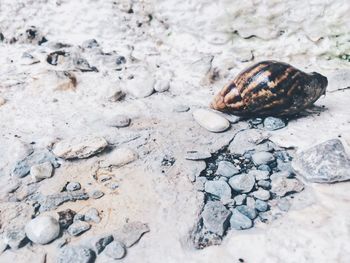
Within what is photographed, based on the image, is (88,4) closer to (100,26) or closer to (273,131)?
(100,26)

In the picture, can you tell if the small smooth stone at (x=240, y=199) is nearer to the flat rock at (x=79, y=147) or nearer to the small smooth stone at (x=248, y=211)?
the small smooth stone at (x=248, y=211)

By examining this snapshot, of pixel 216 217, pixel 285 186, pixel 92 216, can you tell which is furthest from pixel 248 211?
pixel 92 216

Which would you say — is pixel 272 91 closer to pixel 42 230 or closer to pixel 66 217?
pixel 66 217

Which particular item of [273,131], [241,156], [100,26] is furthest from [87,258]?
[100,26]

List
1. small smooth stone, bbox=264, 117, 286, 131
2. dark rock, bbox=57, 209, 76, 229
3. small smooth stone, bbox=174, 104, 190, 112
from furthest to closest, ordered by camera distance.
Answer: small smooth stone, bbox=174, 104, 190, 112
small smooth stone, bbox=264, 117, 286, 131
dark rock, bbox=57, 209, 76, 229

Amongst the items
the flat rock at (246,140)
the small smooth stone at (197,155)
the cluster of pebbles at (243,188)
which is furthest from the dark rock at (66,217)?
the flat rock at (246,140)

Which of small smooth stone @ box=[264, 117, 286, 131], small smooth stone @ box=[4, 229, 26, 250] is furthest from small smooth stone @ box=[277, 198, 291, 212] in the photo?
small smooth stone @ box=[4, 229, 26, 250]

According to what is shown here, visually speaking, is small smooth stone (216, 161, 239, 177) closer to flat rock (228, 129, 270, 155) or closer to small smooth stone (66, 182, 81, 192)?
flat rock (228, 129, 270, 155)
